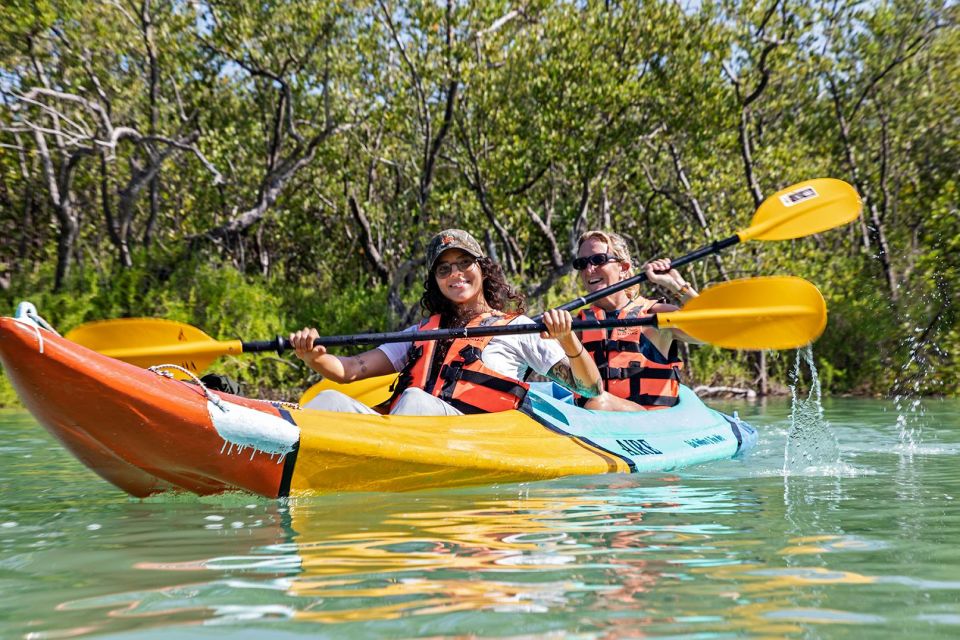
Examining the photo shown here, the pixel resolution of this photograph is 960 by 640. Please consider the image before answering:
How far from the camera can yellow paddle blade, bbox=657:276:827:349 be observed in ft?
13.2

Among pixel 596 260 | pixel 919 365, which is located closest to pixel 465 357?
pixel 596 260

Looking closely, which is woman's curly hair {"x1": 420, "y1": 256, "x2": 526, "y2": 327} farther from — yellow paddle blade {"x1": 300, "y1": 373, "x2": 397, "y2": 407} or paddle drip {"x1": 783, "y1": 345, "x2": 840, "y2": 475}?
paddle drip {"x1": 783, "y1": 345, "x2": 840, "y2": 475}

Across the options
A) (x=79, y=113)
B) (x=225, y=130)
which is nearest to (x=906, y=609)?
(x=225, y=130)

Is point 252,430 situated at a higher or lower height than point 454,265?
lower

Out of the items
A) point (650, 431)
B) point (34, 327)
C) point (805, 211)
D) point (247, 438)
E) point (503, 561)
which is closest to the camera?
point (503, 561)

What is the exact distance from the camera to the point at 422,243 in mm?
11367

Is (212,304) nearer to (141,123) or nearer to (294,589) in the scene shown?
(141,123)

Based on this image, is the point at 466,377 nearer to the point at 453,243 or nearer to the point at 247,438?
the point at 453,243

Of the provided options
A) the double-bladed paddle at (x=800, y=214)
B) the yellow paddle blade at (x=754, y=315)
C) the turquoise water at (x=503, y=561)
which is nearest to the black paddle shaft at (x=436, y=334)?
the yellow paddle blade at (x=754, y=315)

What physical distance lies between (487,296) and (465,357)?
0.36 metres

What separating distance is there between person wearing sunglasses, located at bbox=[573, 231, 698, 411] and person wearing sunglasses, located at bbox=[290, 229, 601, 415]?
2.56ft

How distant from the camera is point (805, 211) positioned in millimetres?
5000

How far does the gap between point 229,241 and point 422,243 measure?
2241 millimetres

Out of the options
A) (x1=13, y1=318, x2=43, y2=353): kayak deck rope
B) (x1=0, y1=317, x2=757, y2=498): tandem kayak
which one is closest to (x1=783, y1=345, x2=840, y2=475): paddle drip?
(x1=0, y1=317, x2=757, y2=498): tandem kayak
